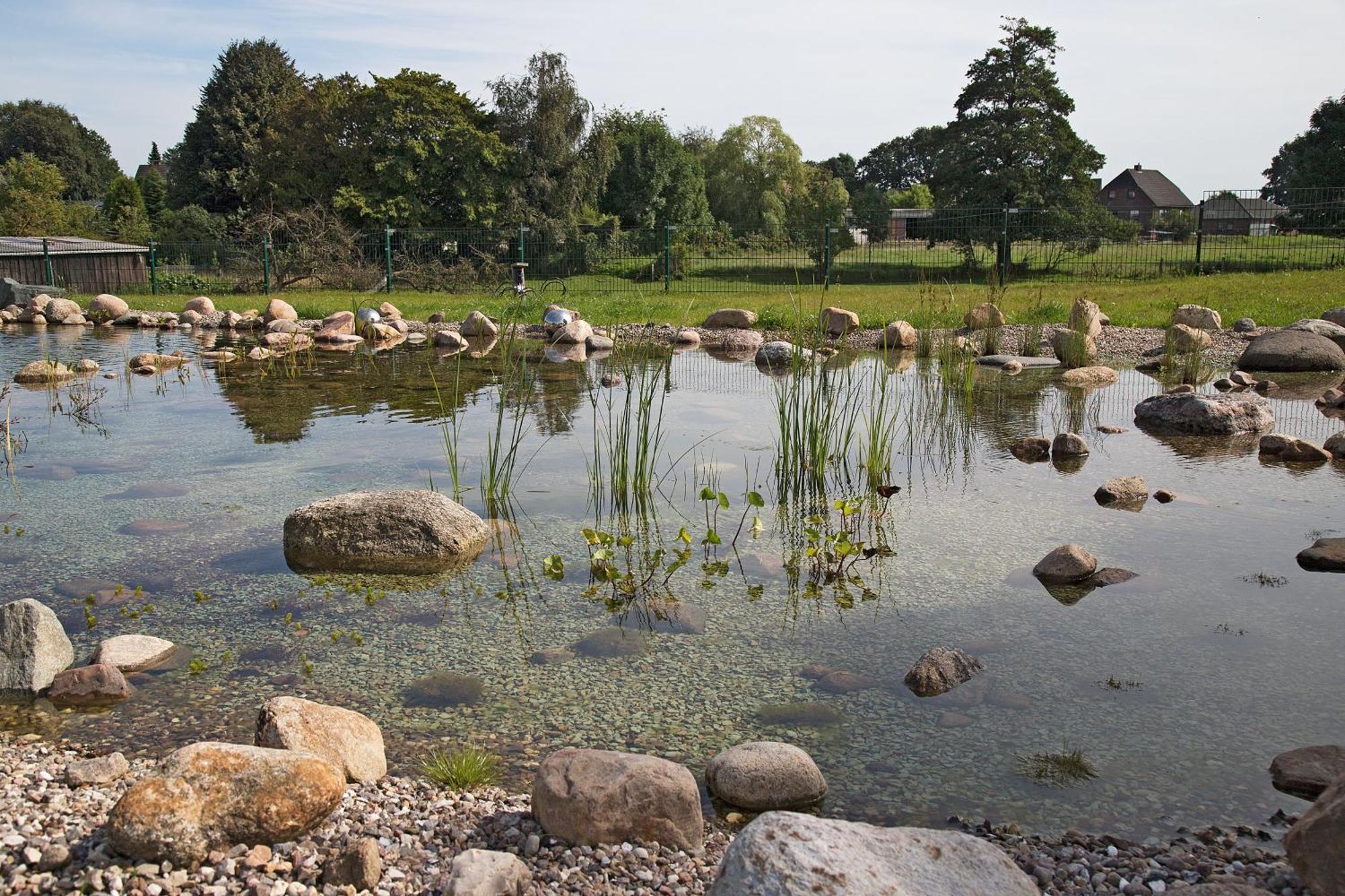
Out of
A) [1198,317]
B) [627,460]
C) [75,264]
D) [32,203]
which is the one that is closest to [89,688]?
[627,460]

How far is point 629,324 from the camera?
14102 millimetres

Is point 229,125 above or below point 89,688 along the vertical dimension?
above

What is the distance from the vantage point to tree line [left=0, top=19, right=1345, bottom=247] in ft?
76.0

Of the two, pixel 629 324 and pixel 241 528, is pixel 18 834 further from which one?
pixel 629 324

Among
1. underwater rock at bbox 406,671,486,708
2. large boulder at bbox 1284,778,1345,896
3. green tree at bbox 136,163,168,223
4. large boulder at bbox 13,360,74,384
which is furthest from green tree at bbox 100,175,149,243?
large boulder at bbox 1284,778,1345,896

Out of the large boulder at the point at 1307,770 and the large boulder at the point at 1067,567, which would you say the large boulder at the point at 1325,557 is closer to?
the large boulder at the point at 1067,567

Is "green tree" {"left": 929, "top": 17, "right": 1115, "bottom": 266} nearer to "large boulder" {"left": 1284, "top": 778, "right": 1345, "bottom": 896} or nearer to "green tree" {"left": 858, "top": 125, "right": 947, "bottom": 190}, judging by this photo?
"large boulder" {"left": 1284, "top": 778, "right": 1345, "bottom": 896}

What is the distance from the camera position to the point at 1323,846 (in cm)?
223

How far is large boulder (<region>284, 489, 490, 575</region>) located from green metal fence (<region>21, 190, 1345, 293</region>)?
15.2 metres

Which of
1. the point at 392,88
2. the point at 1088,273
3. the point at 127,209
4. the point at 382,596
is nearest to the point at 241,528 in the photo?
the point at 382,596

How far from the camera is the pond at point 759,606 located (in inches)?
127

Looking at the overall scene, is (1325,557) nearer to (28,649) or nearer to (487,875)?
(487,875)

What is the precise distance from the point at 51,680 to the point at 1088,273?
64.0 ft

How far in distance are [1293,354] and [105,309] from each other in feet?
54.3
